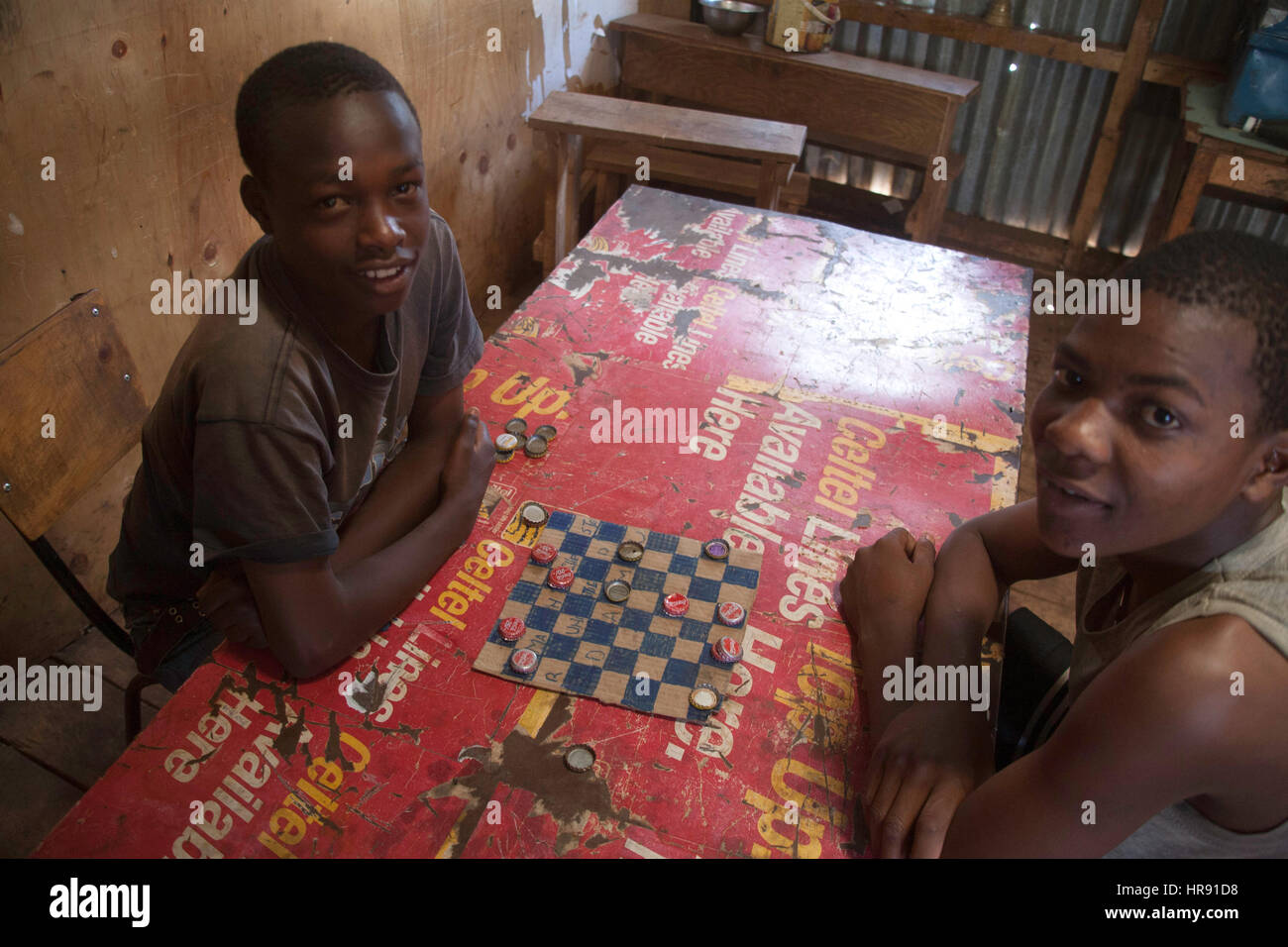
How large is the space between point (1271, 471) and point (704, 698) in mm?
796

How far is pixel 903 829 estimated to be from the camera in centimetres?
116

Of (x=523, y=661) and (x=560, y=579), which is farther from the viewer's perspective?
(x=560, y=579)

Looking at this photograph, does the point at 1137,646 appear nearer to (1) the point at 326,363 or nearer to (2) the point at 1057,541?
(2) the point at 1057,541

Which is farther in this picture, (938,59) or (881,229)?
(881,229)

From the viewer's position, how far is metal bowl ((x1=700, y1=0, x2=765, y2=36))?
4.51 meters

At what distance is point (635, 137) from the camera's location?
11.6 feet

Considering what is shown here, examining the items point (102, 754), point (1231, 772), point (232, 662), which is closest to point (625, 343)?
point (232, 662)

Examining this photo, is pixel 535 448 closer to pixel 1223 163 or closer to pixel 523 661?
pixel 523 661

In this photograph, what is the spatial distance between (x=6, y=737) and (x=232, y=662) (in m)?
1.47

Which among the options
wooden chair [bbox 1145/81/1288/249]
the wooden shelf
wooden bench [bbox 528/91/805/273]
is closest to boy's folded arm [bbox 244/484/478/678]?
wooden bench [bbox 528/91/805/273]

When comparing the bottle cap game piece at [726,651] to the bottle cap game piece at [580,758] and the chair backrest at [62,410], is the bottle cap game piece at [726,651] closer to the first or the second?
the bottle cap game piece at [580,758]

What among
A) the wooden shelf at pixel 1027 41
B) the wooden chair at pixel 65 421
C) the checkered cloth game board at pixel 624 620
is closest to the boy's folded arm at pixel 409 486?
the checkered cloth game board at pixel 624 620

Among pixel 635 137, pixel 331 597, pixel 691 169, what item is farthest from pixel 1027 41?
pixel 331 597

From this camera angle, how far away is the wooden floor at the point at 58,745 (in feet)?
7.09
